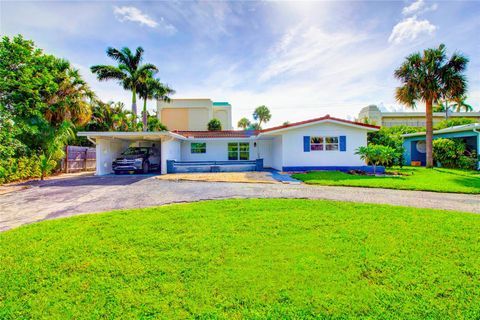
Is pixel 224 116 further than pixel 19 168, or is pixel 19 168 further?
pixel 224 116

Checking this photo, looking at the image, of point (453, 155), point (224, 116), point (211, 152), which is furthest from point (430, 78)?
point (224, 116)

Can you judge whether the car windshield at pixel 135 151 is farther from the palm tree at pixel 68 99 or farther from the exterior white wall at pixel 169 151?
the palm tree at pixel 68 99

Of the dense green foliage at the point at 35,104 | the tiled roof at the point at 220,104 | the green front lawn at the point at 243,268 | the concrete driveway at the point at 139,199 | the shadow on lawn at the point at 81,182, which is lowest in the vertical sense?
the green front lawn at the point at 243,268

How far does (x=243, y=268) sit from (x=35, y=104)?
608 inches

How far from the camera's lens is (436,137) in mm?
20516

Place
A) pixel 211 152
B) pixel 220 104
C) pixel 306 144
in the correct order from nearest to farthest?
pixel 306 144 → pixel 211 152 → pixel 220 104

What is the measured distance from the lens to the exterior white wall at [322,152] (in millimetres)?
15891

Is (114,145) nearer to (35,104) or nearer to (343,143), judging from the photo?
(35,104)

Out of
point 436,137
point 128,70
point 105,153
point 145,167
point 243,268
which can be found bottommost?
point 243,268

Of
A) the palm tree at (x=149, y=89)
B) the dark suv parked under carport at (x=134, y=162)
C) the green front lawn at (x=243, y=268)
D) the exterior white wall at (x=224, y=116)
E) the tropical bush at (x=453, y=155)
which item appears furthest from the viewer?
the exterior white wall at (x=224, y=116)

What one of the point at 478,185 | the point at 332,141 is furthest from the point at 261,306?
the point at 332,141

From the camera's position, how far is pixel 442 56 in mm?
16547

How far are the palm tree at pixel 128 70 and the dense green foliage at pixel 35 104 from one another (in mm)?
6155

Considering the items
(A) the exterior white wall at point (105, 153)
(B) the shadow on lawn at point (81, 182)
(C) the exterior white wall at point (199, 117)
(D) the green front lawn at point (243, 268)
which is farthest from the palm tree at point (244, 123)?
(D) the green front lawn at point (243, 268)
